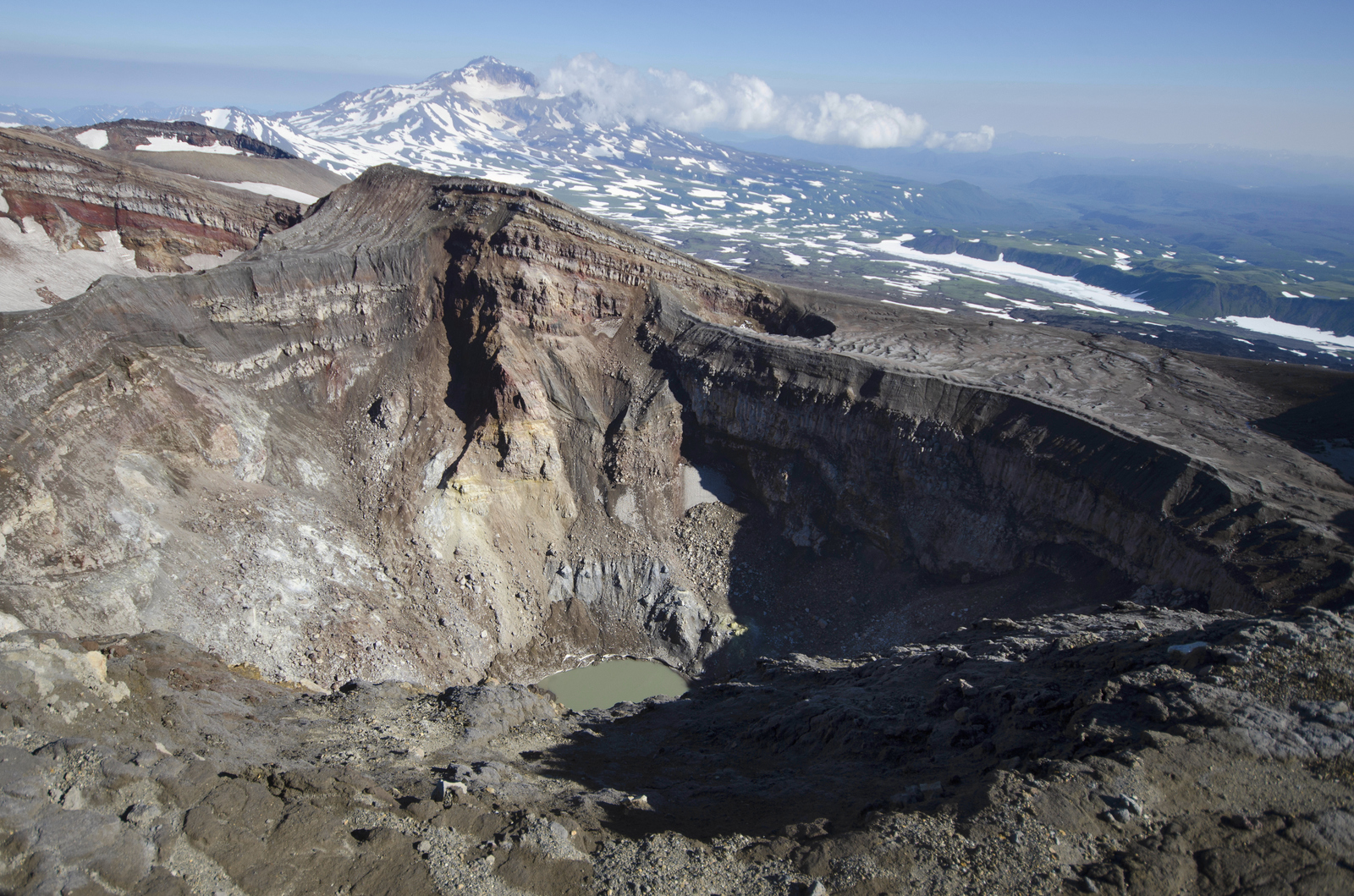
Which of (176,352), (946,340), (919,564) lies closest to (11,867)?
(176,352)

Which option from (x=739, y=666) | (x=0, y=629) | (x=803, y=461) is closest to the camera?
(x=0, y=629)

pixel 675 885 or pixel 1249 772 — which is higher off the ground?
pixel 1249 772

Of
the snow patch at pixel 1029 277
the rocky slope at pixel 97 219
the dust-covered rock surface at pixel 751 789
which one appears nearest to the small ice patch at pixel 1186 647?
the dust-covered rock surface at pixel 751 789

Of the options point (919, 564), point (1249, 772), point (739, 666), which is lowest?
point (739, 666)

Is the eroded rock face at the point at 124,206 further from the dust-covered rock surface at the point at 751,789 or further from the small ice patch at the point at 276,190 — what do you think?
the dust-covered rock surface at the point at 751,789

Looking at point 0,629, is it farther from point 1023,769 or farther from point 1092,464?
point 1092,464

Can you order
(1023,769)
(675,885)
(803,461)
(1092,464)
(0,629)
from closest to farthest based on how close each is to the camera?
(675,885) → (1023,769) → (0,629) → (1092,464) → (803,461)

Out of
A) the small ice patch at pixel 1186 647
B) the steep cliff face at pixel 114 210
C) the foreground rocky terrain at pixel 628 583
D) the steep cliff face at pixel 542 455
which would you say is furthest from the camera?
the steep cliff face at pixel 114 210
